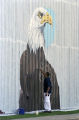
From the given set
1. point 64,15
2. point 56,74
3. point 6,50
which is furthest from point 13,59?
point 64,15

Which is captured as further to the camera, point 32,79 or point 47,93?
point 32,79

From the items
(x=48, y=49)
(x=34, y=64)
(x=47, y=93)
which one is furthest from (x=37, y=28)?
(x=47, y=93)

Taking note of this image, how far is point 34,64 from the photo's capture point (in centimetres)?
1733

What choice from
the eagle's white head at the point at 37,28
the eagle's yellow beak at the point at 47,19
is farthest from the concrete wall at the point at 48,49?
the eagle's yellow beak at the point at 47,19

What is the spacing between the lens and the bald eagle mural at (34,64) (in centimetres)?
1670

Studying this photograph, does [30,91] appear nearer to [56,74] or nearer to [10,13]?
[56,74]

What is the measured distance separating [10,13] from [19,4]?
738mm

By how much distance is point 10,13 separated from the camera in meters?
16.0

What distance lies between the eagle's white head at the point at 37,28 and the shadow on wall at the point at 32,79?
1.09ft

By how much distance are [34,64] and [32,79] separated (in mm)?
720

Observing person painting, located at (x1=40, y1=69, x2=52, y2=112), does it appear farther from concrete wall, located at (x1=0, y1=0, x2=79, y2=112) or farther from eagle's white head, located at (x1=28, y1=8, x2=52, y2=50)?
eagle's white head, located at (x1=28, y1=8, x2=52, y2=50)

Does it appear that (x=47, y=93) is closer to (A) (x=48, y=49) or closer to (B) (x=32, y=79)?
(B) (x=32, y=79)

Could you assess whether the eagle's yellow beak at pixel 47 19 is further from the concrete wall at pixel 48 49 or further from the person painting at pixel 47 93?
the person painting at pixel 47 93

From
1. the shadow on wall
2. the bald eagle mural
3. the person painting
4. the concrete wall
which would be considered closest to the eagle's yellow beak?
the bald eagle mural
